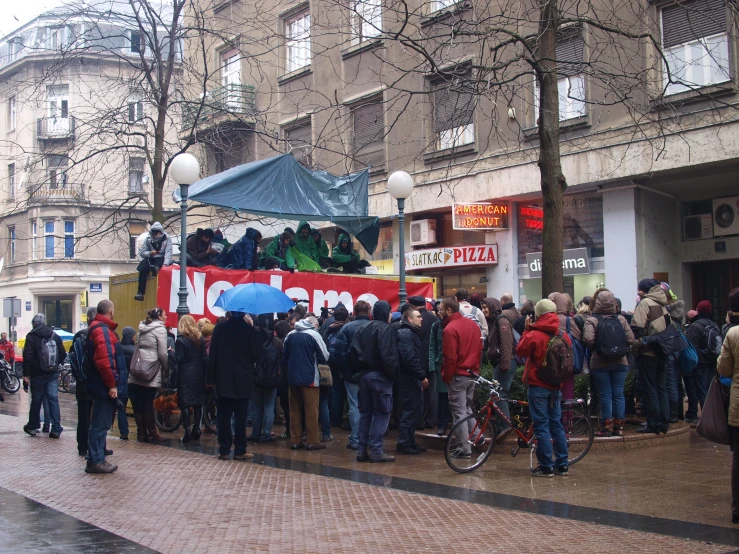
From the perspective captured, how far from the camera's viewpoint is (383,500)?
8.29 m

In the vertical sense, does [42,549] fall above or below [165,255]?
below

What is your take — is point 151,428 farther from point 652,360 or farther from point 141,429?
point 652,360

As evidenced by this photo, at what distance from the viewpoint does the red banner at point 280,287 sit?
48.1 ft

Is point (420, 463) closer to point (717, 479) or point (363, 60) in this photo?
point (717, 479)

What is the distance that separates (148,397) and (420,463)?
441cm

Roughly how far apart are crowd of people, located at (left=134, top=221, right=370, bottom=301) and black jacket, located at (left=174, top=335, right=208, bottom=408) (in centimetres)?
289

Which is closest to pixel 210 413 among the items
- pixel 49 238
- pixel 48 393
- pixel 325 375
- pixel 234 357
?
pixel 48 393

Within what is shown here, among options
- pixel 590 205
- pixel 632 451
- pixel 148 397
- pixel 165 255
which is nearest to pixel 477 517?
pixel 632 451

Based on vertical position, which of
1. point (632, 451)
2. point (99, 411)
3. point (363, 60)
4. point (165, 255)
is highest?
point (363, 60)

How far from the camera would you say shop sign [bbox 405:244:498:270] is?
2252 cm

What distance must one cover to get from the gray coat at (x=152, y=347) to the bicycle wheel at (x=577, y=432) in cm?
576

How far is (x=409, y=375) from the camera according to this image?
1095cm

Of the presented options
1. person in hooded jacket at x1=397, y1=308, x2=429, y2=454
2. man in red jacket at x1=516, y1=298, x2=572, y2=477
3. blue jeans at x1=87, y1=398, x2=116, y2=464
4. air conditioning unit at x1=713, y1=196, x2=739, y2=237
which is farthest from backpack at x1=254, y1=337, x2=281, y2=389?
air conditioning unit at x1=713, y1=196, x2=739, y2=237

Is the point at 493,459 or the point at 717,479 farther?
the point at 493,459
